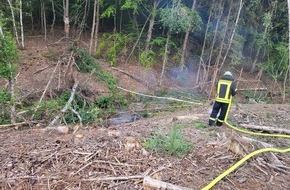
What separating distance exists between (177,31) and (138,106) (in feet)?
19.9

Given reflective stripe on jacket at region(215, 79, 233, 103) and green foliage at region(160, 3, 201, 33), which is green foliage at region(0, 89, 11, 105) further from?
green foliage at region(160, 3, 201, 33)

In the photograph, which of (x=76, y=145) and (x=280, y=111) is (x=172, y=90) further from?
(x=76, y=145)

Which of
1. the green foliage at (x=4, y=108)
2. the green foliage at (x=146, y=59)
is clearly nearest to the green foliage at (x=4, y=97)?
the green foliage at (x=4, y=108)

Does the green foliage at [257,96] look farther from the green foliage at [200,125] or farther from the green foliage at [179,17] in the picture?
the green foliage at [200,125]

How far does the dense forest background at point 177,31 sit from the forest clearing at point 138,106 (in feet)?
0.34

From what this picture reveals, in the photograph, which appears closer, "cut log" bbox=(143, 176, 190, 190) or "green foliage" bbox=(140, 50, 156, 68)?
"cut log" bbox=(143, 176, 190, 190)

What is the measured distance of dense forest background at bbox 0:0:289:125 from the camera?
17.0 m

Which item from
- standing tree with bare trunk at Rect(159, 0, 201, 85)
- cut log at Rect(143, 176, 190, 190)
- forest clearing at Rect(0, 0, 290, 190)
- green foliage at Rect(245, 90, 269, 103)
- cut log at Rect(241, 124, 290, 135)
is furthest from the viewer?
green foliage at Rect(245, 90, 269, 103)

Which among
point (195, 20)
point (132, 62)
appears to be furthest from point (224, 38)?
point (132, 62)

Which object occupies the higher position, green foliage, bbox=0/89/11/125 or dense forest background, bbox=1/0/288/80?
dense forest background, bbox=1/0/288/80

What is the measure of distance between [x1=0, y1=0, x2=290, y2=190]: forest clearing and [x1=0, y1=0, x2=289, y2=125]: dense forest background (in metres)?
0.10

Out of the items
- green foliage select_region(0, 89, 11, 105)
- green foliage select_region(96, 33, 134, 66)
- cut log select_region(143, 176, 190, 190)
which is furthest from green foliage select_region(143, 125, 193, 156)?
green foliage select_region(96, 33, 134, 66)

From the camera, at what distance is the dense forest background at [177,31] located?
17016 mm

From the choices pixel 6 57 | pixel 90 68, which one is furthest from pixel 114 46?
pixel 6 57
